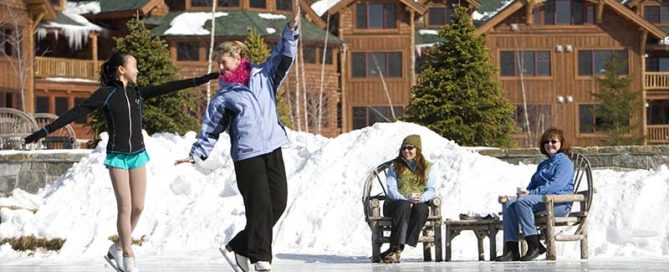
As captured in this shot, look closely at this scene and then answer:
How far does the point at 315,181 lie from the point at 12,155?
8.16 m

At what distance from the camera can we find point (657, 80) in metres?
53.3

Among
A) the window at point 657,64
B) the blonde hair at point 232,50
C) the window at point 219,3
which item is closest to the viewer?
the blonde hair at point 232,50

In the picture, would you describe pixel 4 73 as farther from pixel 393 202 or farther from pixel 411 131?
pixel 393 202

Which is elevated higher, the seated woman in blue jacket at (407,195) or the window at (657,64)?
the window at (657,64)

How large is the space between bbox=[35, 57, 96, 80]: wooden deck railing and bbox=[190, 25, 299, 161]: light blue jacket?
120ft

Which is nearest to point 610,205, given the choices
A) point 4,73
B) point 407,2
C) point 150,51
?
point 150,51

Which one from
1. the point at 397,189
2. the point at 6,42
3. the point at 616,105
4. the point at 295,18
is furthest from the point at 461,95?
the point at 295,18

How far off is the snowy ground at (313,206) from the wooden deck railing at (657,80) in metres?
35.0

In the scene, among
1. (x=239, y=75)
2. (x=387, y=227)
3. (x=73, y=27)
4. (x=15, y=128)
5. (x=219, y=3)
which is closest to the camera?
(x=239, y=75)

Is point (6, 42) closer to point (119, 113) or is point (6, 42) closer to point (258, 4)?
point (258, 4)

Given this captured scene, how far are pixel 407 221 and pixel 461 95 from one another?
24.9 metres

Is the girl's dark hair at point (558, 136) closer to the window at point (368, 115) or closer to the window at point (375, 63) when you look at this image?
the window at point (368, 115)

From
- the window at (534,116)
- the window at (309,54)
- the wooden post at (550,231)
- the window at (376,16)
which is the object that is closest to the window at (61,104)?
the window at (309,54)

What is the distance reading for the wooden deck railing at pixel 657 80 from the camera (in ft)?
174
